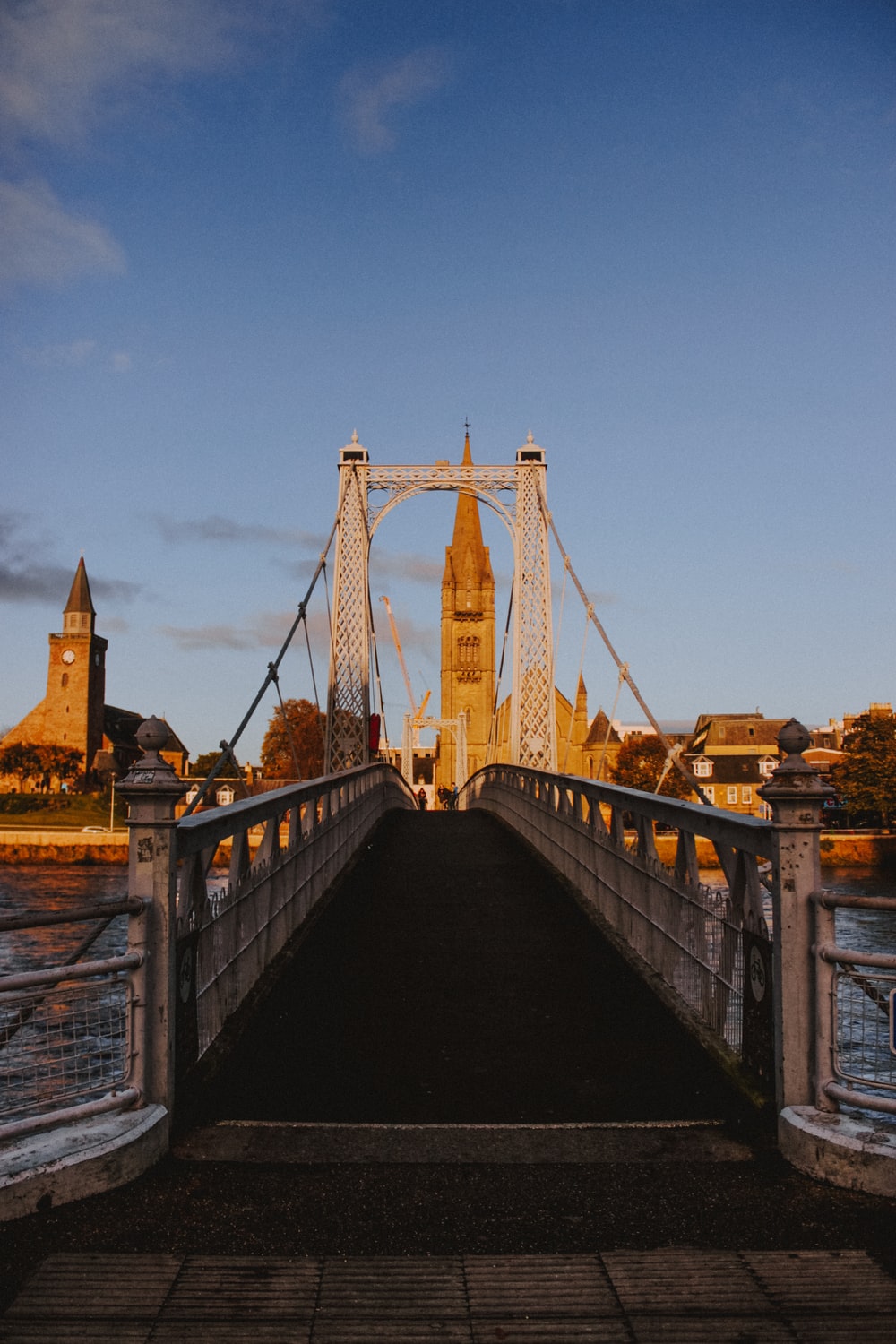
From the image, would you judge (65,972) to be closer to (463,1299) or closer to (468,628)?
(463,1299)

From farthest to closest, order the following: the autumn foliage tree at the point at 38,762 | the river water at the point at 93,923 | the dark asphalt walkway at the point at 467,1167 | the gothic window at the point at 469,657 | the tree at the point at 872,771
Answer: the gothic window at the point at 469,657 → the autumn foliage tree at the point at 38,762 → the tree at the point at 872,771 → the river water at the point at 93,923 → the dark asphalt walkway at the point at 467,1167

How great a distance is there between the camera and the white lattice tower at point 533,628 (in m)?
22.1

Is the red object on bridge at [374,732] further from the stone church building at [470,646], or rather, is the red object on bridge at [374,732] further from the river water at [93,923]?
the stone church building at [470,646]

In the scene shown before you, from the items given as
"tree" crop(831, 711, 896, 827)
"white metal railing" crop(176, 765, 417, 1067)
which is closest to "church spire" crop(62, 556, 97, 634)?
"tree" crop(831, 711, 896, 827)

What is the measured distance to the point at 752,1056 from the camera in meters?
4.90

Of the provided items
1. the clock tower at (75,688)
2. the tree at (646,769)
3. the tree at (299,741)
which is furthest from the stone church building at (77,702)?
the tree at (646,769)

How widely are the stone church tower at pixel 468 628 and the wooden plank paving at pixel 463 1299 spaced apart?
117193 millimetres

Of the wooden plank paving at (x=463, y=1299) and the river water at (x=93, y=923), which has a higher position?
the wooden plank paving at (x=463, y=1299)

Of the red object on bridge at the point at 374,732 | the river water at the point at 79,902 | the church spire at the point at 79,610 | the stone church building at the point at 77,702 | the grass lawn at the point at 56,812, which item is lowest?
the river water at the point at 79,902

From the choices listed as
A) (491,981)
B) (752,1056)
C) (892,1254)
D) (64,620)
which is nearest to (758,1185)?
(892,1254)

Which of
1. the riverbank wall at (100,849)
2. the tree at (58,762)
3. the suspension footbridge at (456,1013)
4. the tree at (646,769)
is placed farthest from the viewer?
the tree at (58,762)

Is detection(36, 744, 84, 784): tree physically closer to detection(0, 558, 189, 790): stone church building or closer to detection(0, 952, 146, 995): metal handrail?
detection(0, 558, 189, 790): stone church building

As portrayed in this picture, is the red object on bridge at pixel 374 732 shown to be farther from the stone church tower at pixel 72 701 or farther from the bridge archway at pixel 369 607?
the stone church tower at pixel 72 701

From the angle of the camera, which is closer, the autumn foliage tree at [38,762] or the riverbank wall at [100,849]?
the riverbank wall at [100,849]
